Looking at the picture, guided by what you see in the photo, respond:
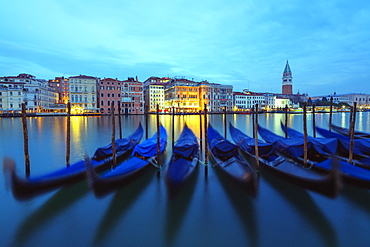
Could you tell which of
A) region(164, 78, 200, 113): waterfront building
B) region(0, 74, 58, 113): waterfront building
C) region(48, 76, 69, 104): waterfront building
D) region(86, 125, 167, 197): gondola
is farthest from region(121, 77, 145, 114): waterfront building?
region(86, 125, 167, 197): gondola

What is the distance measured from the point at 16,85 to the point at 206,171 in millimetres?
42661

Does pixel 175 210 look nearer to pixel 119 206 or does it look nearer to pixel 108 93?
pixel 119 206

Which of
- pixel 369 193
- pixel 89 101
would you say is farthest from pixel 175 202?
pixel 89 101

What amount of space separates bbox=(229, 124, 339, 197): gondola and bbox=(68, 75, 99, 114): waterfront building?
Result: 3639cm

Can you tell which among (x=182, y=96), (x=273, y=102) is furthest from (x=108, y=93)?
(x=273, y=102)

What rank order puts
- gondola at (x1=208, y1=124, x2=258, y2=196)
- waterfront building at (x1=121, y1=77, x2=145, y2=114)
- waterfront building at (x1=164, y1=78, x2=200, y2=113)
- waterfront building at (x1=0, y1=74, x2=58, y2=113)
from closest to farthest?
gondola at (x1=208, y1=124, x2=258, y2=196) < waterfront building at (x1=0, y1=74, x2=58, y2=113) < waterfront building at (x1=121, y1=77, x2=145, y2=114) < waterfront building at (x1=164, y1=78, x2=200, y2=113)

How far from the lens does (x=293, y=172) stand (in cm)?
447

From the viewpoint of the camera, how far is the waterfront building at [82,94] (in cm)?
3744

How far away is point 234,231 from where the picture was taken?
337 centimetres

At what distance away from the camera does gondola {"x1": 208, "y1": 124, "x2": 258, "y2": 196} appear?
3621mm

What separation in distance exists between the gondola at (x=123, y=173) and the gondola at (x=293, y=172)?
2.97 metres

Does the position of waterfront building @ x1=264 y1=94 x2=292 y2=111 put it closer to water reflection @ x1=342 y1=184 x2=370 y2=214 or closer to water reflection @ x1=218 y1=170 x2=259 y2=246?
water reflection @ x1=342 y1=184 x2=370 y2=214

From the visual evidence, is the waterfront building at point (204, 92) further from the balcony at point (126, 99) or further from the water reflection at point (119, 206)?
the water reflection at point (119, 206)

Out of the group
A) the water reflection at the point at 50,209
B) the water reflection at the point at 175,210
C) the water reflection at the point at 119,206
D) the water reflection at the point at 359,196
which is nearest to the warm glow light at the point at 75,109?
the water reflection at the point at 50,209
